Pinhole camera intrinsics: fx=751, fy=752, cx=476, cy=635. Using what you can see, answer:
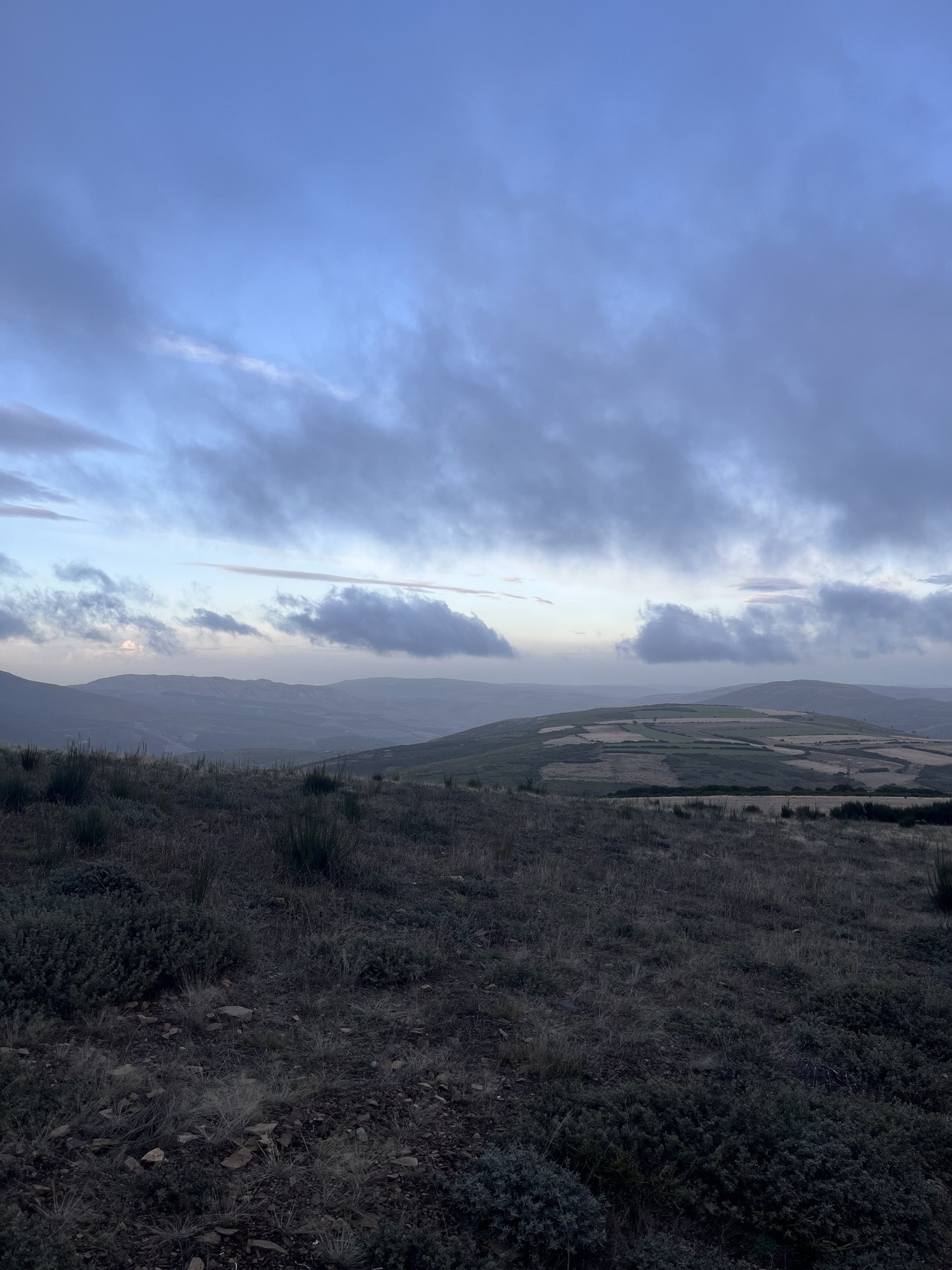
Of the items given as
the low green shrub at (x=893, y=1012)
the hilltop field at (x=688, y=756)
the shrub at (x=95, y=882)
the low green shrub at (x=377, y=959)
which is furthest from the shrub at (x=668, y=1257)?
the hilltop field at (x=688, y=756)

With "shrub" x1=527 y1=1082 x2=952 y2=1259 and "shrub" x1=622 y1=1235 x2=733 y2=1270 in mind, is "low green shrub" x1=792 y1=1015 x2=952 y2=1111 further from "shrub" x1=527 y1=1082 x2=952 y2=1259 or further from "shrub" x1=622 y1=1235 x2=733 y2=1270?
"shrub" x1=622 y1=1235 x2=733 y2=1270

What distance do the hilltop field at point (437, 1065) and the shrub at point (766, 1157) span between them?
19 mm

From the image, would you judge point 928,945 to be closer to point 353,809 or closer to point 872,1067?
point 872,1067

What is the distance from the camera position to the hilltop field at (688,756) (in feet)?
178

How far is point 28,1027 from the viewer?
5000mm

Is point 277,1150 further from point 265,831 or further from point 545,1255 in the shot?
point 265,831

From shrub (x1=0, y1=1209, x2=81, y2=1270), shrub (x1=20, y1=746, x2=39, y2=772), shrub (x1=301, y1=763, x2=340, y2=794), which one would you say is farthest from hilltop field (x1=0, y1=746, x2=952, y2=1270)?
shrub (x1=301, y1=763, x2=340, y2=794)

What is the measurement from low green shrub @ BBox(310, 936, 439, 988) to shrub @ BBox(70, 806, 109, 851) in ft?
13.5

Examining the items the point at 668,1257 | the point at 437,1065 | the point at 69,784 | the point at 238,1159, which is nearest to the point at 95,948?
the point at 238,1159

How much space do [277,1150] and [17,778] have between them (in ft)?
32.2

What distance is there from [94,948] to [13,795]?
266 inches

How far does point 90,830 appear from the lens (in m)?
9.80

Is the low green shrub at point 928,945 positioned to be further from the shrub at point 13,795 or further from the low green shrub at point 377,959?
the shrub at point 13,795

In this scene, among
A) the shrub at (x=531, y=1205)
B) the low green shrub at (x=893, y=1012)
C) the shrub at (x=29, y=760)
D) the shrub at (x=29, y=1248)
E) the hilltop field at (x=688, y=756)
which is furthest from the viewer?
the hilltop field at (x=688, y=756)
